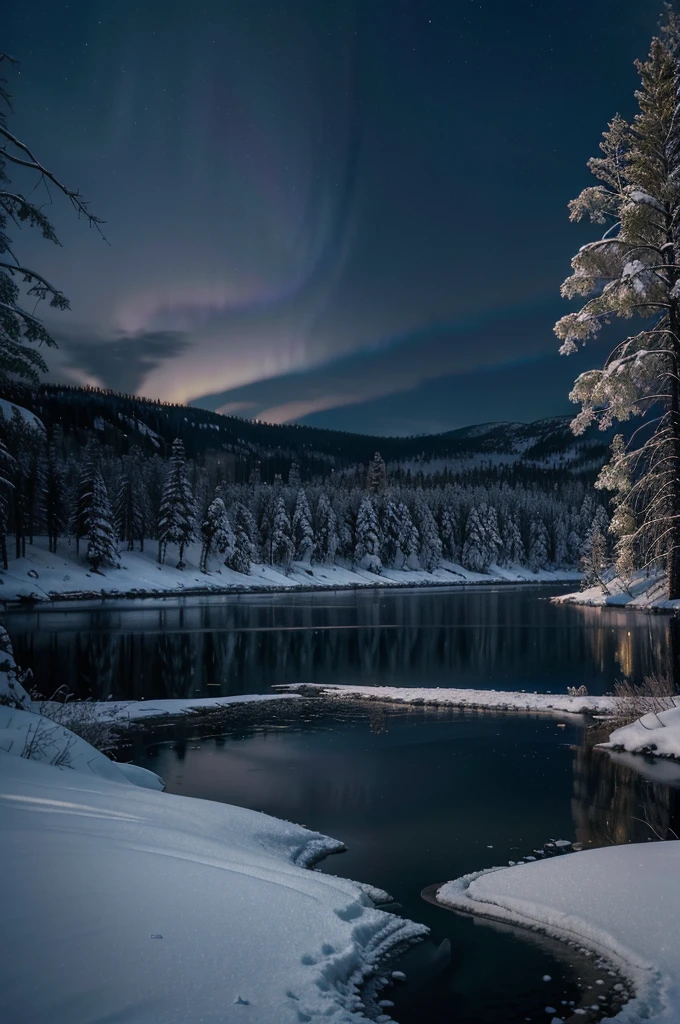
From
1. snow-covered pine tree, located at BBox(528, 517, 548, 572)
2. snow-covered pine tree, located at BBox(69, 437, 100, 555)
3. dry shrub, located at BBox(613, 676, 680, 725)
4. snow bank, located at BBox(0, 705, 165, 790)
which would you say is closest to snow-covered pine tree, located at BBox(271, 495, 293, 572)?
snow-covered pine tree, located at BBox(69, 437, 100, 555)

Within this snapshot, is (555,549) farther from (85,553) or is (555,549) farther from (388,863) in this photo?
(388,863)

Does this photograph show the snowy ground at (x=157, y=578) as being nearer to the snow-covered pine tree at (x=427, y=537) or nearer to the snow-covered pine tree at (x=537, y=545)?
the snow-covered pine tree at (x=427, y=537)

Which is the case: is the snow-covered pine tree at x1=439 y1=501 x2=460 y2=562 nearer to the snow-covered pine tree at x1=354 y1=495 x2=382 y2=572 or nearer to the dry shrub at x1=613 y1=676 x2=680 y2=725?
the snow-covered pine tree at x1=354 y1=495 x2=382 y2=572

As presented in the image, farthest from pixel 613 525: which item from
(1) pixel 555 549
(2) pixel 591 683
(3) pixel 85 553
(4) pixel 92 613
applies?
(1) pixel 555 549

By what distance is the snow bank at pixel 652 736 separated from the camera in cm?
1581

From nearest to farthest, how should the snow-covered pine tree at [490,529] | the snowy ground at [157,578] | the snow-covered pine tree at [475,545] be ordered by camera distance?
the snowy ground at [157,578]
the snow-covered pine tree at [475,545]
the snow-covered pine tree at [490,529]

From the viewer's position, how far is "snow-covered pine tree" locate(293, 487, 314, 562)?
382 ft

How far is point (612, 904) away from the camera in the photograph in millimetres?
7465

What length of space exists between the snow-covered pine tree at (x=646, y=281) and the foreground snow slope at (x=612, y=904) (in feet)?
25.4

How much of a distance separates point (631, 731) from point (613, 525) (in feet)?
16.3

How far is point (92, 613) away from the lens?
195 ft

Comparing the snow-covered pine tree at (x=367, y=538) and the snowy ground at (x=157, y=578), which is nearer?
the snowy ground at (x=157, y=578)

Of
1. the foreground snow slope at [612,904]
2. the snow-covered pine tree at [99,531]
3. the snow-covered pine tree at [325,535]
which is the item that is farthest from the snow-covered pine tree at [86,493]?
the foreground snow slope at [612,904]

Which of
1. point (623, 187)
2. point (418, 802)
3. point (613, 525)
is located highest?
point (623, 187)
